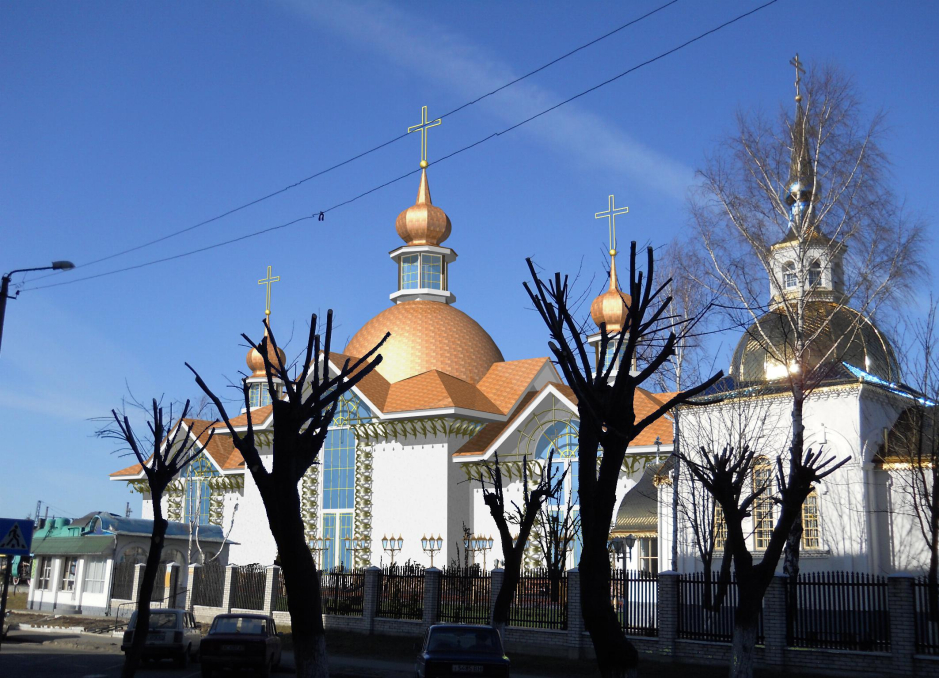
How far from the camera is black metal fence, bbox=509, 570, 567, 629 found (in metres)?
20.5

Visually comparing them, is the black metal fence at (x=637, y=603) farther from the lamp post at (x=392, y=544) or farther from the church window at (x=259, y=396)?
the church window at (x=259, y=396)

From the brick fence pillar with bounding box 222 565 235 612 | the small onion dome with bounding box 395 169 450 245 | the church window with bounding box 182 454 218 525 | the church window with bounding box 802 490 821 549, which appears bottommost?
the brick fence pillar with bounding box 222 565 235 612

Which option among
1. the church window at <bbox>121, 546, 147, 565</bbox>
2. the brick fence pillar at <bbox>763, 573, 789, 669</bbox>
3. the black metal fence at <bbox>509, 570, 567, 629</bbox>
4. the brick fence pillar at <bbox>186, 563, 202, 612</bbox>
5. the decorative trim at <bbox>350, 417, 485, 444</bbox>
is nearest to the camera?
the brick fence pillar at <bbox>763, 573, 789, 669</bbox>

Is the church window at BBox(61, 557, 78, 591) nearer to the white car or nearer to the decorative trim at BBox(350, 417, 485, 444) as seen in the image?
the decorative trim at BBox(350, 417, 485, 444)

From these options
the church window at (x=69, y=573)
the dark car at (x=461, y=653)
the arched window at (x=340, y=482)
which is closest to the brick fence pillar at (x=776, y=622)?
the dark car at (x=461, y=653)

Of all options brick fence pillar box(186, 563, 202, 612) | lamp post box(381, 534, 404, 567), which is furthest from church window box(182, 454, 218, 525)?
brick fence pillar box(186, 563, 202, 612)

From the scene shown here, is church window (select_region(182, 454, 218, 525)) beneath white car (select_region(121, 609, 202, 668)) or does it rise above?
above

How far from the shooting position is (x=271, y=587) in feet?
90.0

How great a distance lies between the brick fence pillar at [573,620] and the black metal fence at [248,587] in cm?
1097

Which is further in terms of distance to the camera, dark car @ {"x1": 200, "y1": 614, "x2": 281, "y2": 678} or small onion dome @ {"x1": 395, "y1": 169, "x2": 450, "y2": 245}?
small onion dome @ {"x1": 395, "y1": 169, "x2": 450, "y2": 245}

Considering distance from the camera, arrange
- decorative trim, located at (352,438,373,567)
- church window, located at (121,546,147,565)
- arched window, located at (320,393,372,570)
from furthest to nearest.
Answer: arched window, located at (320,393,372,570)
decorative trim, located at (352,438,373,567)
church window, located at (121,546,147,565)

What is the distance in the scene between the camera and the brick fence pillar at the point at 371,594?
24.4 m

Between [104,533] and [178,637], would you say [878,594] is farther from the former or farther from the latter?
[104,533]

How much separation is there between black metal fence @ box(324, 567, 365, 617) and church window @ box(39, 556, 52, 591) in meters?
14.1
